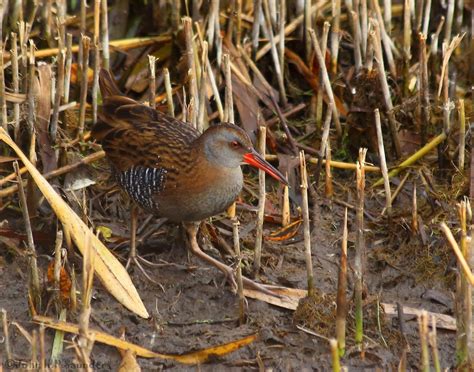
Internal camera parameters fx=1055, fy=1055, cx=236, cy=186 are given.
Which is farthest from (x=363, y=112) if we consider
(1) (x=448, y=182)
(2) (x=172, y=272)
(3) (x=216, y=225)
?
(2) (x=172, y=272)

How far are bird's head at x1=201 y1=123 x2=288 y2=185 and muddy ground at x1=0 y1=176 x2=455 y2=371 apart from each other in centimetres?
53

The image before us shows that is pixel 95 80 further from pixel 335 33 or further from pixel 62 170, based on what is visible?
pixel 335 33

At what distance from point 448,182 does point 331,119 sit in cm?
75

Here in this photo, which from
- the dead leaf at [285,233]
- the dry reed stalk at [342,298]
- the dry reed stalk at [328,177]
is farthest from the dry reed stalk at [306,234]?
the dry reed stalk at [328,177]

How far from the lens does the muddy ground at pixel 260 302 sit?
4.60 meters

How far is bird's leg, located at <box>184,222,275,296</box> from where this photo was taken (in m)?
4.93

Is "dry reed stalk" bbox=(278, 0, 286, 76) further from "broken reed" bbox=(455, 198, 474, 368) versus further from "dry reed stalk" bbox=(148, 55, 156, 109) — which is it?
"broken reed" bbox=(455, 198, 474, 368)

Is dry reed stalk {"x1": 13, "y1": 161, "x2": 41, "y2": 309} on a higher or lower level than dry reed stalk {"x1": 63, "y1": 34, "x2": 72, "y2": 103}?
lower

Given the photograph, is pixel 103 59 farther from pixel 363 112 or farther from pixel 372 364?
pixel 372 364

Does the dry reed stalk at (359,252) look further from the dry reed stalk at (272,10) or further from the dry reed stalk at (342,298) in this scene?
the dry reed stalk at (272,10)

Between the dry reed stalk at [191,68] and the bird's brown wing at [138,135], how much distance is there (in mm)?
200

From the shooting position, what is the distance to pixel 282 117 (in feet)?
19.1

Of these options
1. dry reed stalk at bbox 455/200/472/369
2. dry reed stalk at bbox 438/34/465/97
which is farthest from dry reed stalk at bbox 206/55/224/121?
dry reed stalk at bbox 455/200/472/369

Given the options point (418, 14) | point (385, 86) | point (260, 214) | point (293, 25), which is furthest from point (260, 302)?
point (418, 14)
